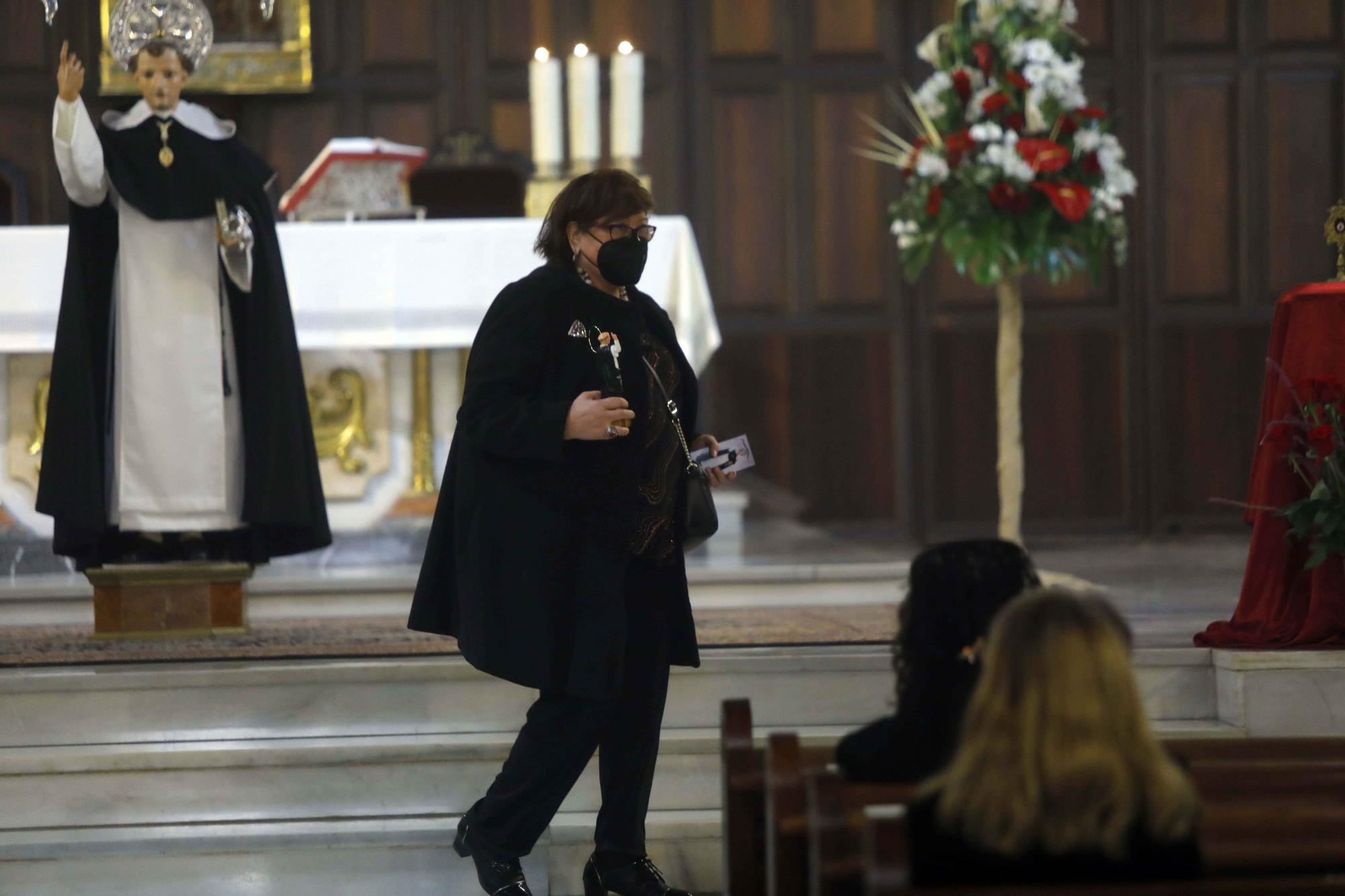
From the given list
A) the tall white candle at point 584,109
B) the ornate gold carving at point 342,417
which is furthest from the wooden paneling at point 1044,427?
the ornate gold carving at point 342,417

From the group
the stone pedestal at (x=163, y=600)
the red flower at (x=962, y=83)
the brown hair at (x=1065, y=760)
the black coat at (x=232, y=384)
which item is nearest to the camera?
the brown hair at (x=1065, y=760)

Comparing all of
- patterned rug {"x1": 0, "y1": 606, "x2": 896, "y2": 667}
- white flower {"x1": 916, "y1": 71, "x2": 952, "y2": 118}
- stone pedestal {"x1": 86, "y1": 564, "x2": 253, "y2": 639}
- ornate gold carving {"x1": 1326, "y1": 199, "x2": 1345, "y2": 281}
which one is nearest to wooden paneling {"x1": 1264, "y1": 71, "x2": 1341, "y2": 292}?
white flower {"x1": 916, "y1": 71, "x2": 952, "y2": 118}

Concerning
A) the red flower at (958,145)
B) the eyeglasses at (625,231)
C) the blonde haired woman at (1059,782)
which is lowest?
the blonde haired woman at (1059,782)

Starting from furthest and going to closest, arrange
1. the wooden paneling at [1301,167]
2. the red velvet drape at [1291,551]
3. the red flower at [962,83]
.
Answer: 1. the wooden paneling at [1301,167]
2. the red flower at [962,83]
3. the red velvet drape at [1291,551]

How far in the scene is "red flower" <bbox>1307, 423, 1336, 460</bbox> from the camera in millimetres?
3840

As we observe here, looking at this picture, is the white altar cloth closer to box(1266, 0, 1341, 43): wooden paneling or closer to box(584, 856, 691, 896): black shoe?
box(584, 856, 691, 896): black shoe

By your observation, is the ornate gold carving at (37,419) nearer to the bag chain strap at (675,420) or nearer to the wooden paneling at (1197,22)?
the bag chain strap at (675,420)

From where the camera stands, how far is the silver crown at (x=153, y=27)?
15.2 ft

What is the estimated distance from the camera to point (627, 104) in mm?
6289

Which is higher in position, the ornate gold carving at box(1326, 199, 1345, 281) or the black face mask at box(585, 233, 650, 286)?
the ornate gold carving at box(1326, 199, 1345, 281)

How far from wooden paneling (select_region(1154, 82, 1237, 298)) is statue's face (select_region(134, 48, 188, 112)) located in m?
5.12

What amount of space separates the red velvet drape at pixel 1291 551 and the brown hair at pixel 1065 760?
2.41m

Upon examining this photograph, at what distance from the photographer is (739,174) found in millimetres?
8172

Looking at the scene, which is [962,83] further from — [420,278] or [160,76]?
[160,76]
